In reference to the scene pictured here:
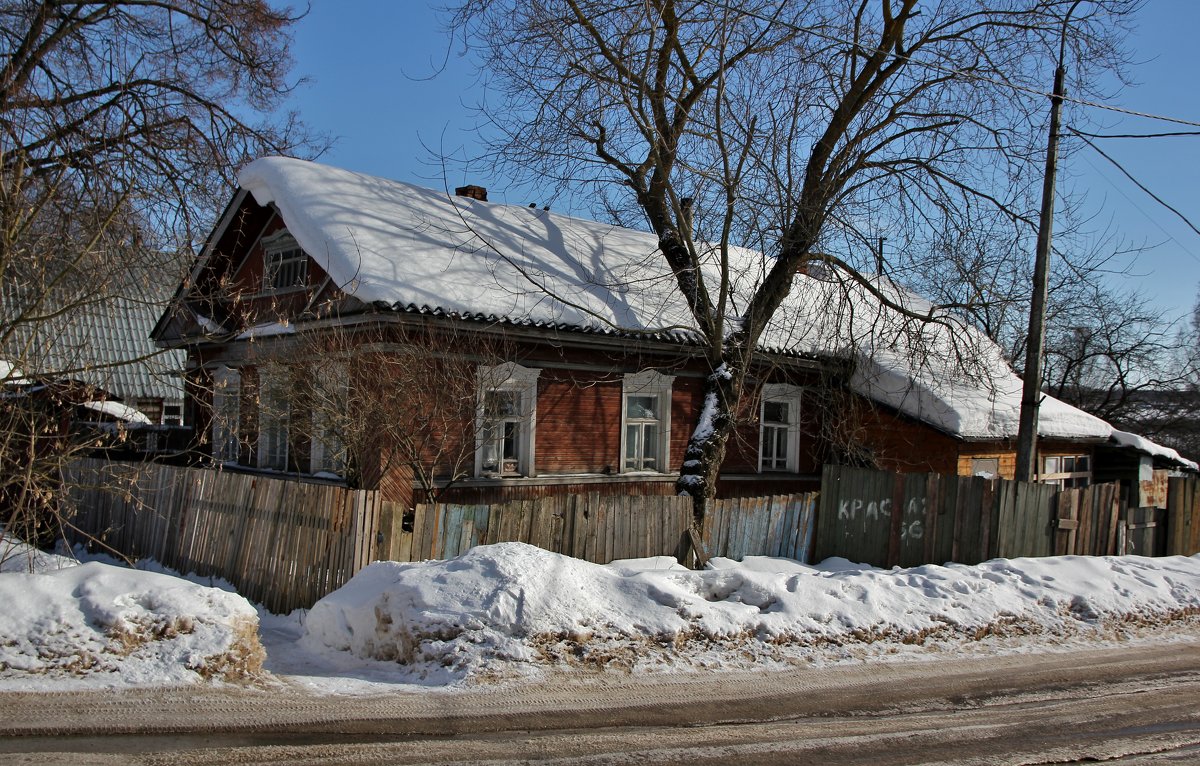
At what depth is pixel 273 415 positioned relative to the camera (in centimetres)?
1064

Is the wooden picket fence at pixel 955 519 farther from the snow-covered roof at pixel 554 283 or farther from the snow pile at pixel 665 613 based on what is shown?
the snow-covered roof at pixel 554 283

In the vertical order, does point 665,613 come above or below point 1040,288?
below

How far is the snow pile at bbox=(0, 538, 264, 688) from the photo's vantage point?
247 inches

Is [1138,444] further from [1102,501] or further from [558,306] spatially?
[558,306]

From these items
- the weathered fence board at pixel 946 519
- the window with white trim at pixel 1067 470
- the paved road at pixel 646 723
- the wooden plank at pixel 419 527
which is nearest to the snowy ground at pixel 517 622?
the paved road at pixel 646 723

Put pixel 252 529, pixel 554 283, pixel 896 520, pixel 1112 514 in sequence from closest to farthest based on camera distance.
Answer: pixel 252 529 < pixel 896 520 < pixel 1112 514 < pixel 554 283

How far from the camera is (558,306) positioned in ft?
44.8

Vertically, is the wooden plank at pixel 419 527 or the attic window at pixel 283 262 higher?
the attic window at pixel 283 262

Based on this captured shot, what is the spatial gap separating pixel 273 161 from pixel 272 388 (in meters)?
5.26

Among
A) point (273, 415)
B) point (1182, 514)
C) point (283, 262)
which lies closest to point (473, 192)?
point (283, 262)

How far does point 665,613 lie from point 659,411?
779cm

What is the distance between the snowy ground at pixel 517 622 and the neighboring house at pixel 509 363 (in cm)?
241

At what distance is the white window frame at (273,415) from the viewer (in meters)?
10.7

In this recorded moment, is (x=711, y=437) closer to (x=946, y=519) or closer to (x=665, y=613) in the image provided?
(x=946, y=519)
